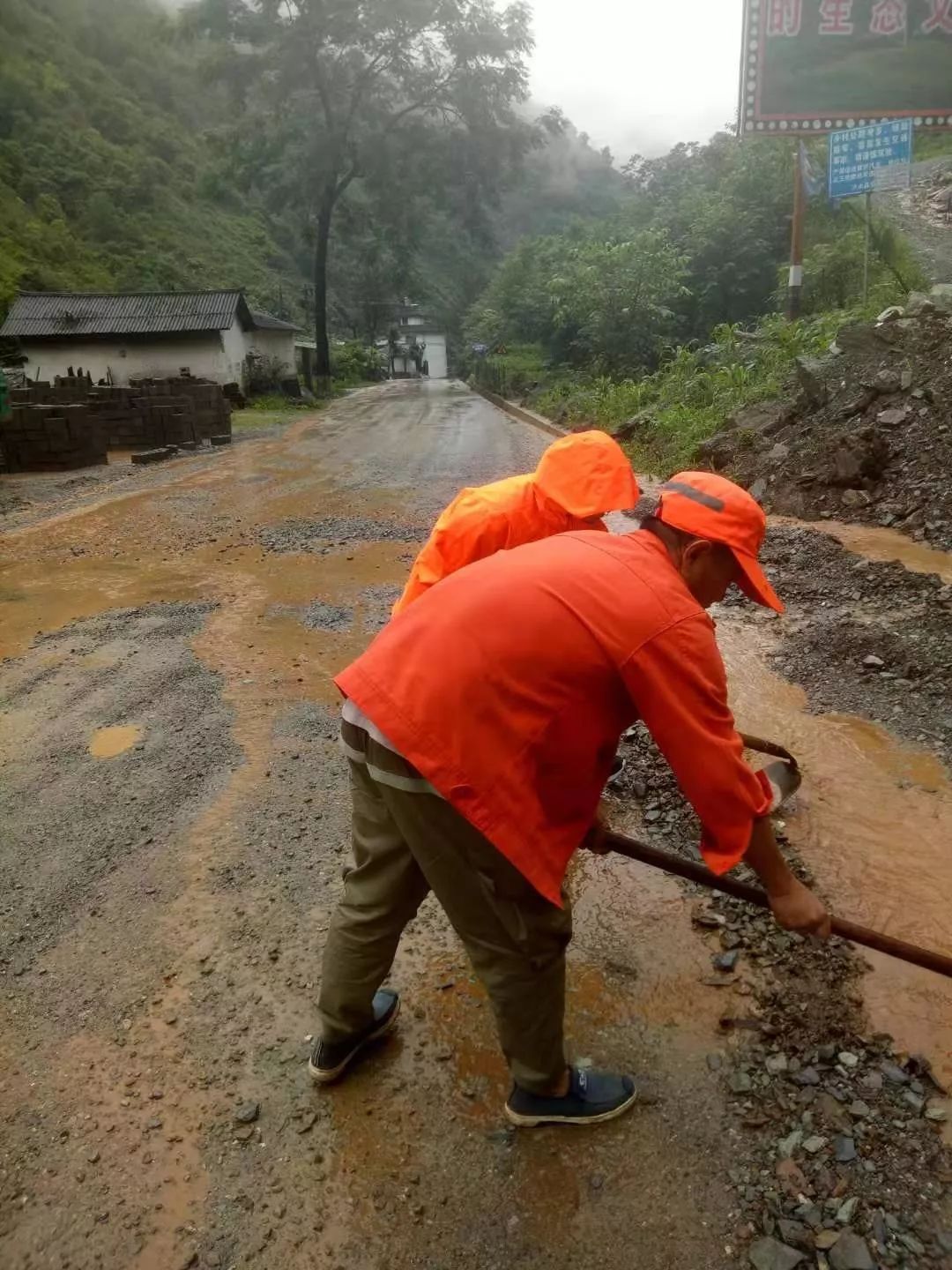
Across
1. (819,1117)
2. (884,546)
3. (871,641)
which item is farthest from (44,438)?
(819,1117)

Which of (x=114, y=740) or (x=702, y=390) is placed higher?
(x=702, y=390)

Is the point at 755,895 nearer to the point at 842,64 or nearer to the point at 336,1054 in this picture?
the point at 336,1054

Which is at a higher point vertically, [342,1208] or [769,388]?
[769,388]

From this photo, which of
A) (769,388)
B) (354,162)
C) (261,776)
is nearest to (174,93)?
(354,162)

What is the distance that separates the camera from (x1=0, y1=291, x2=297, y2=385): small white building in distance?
22641mm

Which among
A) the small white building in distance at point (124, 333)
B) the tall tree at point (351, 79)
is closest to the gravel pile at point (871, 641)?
the small white building in distance at point (124, 333)

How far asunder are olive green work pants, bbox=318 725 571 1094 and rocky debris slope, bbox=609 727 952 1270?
487mm

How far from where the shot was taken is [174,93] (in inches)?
2062

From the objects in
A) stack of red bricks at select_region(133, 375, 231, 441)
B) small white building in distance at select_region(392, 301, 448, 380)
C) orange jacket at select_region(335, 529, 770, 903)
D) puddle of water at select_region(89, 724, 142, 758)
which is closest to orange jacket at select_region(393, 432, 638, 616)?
orange jacket at select_region(335, 529, 770, 903)

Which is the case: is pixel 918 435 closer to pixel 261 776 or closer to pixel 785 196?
pixel 261 776

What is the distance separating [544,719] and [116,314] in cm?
2548

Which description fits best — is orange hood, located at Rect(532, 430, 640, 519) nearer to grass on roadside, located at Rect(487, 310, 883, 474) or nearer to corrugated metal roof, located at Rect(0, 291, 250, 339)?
grass on roadside, located at Rect(487, 310, 883, 474)

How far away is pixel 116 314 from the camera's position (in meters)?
23.0

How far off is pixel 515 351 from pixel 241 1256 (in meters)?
28.9
